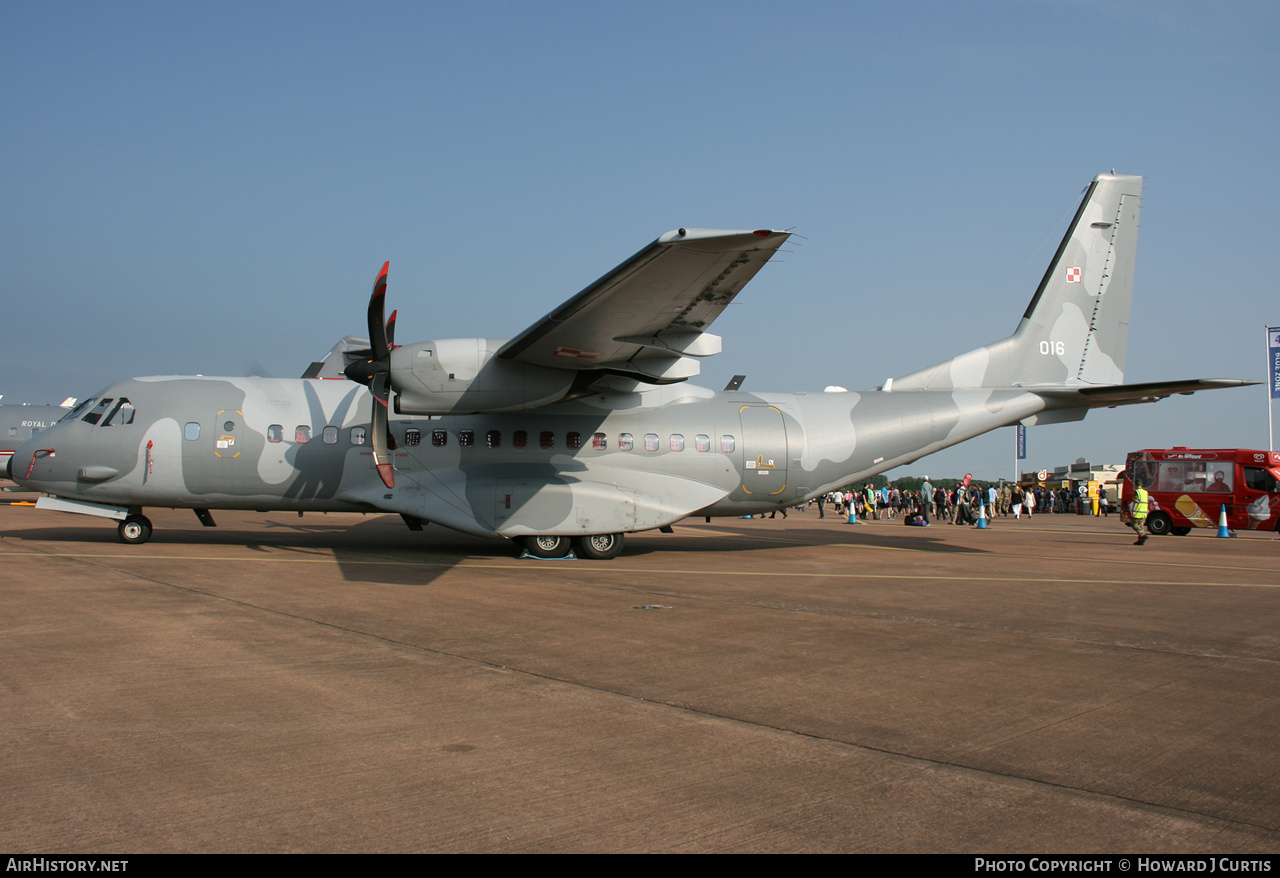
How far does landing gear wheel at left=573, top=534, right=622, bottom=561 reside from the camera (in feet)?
47.1

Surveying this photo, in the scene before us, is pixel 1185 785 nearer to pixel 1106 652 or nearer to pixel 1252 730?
pixel 1252 730

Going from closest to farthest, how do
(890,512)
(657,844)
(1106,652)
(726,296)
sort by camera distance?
(657,844) < (1106,652) < (726,296) < (890,512)

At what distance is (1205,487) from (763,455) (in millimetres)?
19496

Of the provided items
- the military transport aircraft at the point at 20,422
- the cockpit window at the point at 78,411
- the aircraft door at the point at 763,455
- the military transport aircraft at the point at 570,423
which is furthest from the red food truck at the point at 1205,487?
the military transport aircraft at the point at 20,422

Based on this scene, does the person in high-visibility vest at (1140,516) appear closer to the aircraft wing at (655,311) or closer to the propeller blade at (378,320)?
the aircraft wing at (655,311)

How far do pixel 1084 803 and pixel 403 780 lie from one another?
322 centimetres

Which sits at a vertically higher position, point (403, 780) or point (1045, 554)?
point (403, 780)

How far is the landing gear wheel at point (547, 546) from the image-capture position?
1420 centimetres

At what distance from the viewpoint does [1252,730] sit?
4.93m

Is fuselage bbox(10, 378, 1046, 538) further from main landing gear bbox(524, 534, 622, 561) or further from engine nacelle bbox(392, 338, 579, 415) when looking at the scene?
engine nacelle bbox(392, 338, 579, 415)

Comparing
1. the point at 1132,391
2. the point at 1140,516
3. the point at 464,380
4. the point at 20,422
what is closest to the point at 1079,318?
the point at 1132,391

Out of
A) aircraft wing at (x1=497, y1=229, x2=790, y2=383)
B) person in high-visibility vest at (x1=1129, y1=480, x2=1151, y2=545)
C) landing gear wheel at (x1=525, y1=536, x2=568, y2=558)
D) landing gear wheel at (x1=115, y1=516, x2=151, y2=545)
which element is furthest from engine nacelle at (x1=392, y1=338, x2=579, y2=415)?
person in high-visibility vest at (x1=1129, y1=480, x2=1151, y2=545)
